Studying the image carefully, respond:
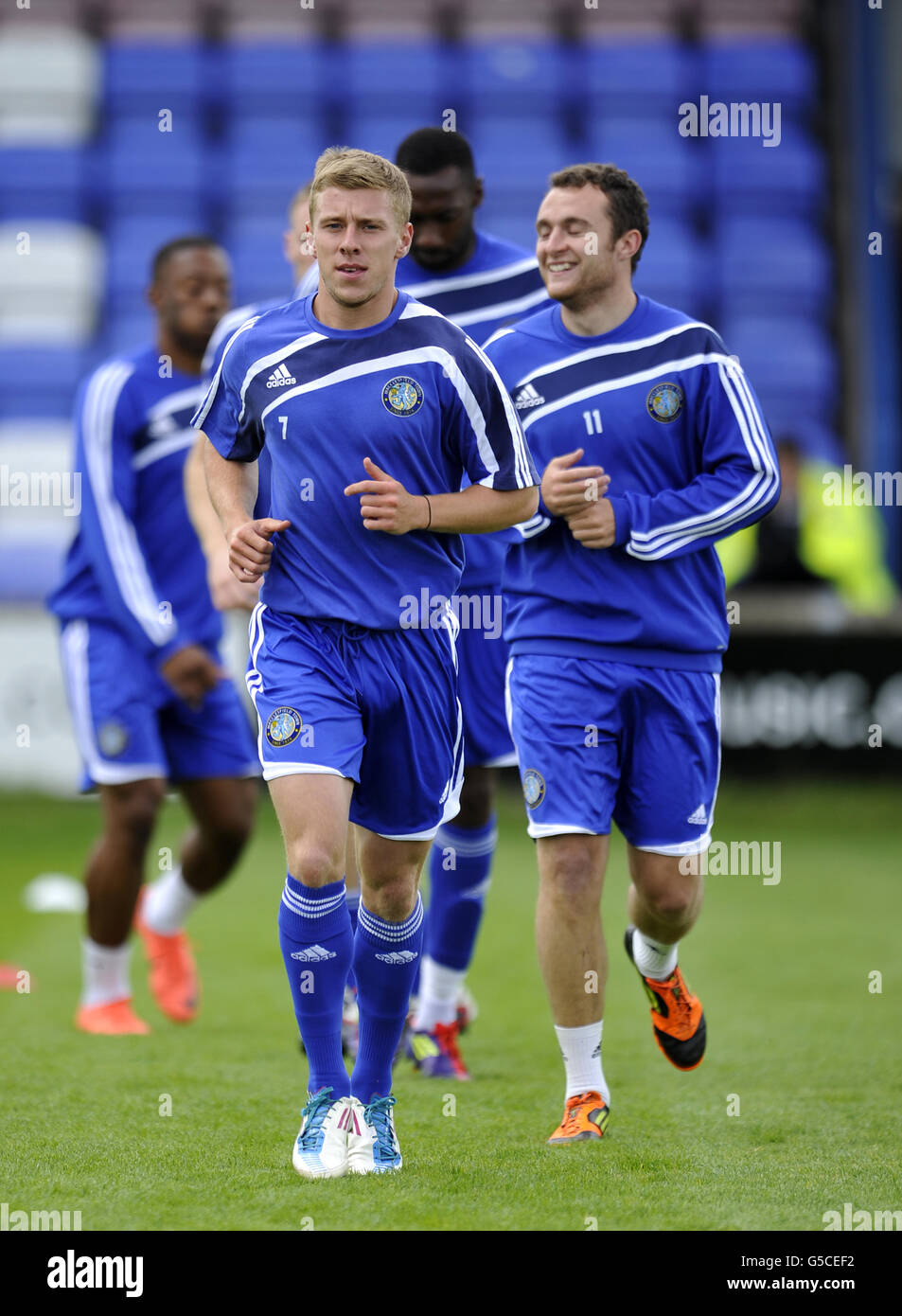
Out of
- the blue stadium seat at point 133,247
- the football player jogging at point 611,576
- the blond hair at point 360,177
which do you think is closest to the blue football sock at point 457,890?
the football player jogging at point 611,576

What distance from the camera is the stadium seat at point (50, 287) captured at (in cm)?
1653

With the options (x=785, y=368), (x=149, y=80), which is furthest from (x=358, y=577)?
(x=149, y=80)

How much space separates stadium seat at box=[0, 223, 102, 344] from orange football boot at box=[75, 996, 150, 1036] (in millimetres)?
11283

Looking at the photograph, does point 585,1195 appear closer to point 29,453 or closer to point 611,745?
point 611,745

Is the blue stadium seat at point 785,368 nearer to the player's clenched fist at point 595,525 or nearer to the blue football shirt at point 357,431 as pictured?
the player's clenched fist at point 595,525

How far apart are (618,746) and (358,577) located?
3.18 ft

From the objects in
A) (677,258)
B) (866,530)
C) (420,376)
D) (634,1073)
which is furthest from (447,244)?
(677,258)

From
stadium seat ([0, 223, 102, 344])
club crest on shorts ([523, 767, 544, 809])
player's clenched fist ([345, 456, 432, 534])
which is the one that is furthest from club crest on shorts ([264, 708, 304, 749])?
stadium seat ([0, 223, 102, 344])

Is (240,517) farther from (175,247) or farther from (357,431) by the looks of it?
(175,247)

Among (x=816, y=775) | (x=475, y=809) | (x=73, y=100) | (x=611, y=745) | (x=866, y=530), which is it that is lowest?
(x=816, y=775)

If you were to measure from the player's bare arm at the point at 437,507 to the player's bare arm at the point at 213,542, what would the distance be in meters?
1.13

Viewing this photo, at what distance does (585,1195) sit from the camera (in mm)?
3836

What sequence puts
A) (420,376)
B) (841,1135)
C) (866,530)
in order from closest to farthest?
(420,376) < (841,1135) < (866,530)

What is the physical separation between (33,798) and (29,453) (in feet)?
13.0
